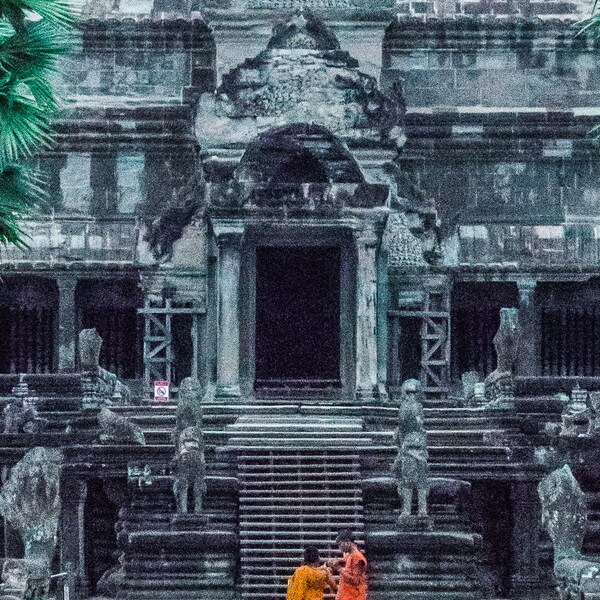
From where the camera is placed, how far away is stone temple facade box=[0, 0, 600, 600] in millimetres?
30438

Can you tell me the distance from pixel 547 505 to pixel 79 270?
544 inches

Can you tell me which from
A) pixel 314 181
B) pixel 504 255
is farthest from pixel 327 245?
pixel 504 255

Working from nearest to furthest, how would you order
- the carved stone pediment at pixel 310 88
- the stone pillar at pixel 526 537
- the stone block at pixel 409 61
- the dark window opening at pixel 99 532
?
the stone pillar at pixel 526 537, the dark window opening at pixel 99 532, the carved stone pediment at pixel 310 88, the stone block at pixel 409 61

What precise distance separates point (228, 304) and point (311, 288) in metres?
2.03

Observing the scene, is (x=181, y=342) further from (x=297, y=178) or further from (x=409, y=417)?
(x=409, y=417)

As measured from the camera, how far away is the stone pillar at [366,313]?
35.7 metres

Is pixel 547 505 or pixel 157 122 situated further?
pixel 157 122

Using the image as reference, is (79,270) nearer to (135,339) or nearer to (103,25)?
(135,339)

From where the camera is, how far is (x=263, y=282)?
3747 centimetres

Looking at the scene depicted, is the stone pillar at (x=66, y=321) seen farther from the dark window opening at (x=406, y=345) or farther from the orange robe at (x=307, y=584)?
the orange robe at (x=307, y=584)

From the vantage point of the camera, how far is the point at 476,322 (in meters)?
39.0

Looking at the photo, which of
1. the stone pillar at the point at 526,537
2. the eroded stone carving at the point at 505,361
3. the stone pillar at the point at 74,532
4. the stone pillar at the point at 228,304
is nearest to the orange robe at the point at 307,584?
the stone pillar at the point at 526,537

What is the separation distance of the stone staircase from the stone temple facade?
41mm

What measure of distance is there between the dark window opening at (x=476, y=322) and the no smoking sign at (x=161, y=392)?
19.1ft
